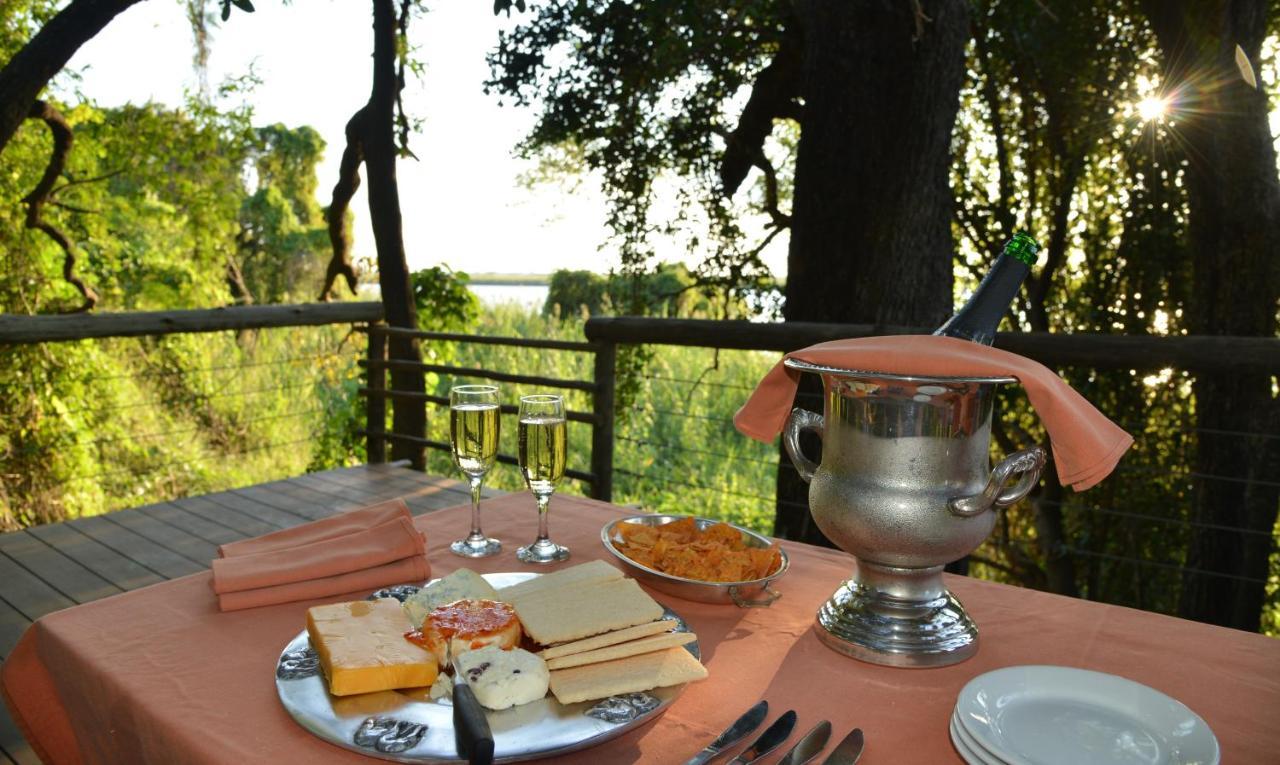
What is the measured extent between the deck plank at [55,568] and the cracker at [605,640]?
76.4 inches

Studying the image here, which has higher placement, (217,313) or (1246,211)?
(1246,211)

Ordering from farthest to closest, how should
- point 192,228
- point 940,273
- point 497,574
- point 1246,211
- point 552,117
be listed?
point 192,228 → point 552,117 → point 1246,211 → point 940,273 → point 497,574

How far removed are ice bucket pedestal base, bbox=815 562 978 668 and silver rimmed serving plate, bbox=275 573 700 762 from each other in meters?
0.24

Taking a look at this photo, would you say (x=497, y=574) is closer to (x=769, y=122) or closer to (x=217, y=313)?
(x=217, y=313)

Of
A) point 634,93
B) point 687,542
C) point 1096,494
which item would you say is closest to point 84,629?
point 687,542

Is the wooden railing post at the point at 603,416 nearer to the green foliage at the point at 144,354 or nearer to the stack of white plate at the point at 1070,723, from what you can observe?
the green foliage at the point at 144,354

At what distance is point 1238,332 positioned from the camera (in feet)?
11.3

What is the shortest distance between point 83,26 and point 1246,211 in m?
4.80

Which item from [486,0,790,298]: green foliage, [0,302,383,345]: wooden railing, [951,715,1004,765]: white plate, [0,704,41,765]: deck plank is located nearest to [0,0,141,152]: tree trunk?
[0,302,383,345]: wooden railing

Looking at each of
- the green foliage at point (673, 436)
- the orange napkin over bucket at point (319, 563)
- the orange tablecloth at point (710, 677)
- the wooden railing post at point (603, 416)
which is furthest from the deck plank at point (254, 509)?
the green foliage at point (673, 436)

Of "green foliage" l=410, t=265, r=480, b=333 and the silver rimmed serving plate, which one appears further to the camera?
"green foliage" l=410, t=265, r=480, b=333

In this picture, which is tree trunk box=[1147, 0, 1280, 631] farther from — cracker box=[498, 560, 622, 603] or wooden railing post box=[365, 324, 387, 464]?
wooden railing post box=[365, 324, 387, 464]

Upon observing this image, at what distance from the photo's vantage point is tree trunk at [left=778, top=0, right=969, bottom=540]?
2920mm

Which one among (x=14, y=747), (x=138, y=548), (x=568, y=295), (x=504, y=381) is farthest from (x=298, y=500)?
(x=568, y=295)
